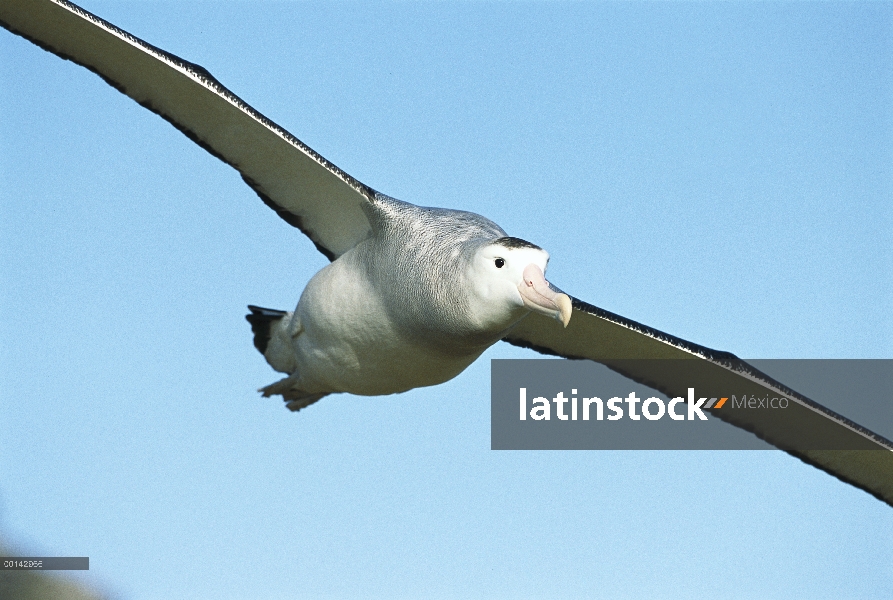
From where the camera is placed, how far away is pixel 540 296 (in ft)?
28.8

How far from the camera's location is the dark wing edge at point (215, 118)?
10766mm

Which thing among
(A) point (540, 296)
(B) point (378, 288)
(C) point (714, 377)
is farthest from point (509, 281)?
(C) point (714, 377)

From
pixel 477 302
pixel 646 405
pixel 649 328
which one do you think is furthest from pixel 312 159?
pixel 646 405

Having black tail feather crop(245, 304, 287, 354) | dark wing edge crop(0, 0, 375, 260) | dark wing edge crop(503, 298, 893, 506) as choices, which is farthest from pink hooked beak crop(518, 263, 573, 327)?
black tail feather crop(245, 304, 287, 354)

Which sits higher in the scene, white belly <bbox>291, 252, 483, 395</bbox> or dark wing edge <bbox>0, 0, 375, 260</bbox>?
dark wing edge <bbox>0, 0, 375, 260</bbox>

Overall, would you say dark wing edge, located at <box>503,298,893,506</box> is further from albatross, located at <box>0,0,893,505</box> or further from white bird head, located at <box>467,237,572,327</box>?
white bird head, located at <box>467,237,572,327</box>

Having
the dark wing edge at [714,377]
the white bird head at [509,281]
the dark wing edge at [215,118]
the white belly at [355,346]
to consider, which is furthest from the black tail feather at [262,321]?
the white bird head at [509,281]

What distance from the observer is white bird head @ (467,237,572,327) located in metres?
8.83

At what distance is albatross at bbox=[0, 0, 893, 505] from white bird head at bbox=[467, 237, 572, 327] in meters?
0.01

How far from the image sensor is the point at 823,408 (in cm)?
1198

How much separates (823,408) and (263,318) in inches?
217

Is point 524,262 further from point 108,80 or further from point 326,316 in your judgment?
point 108,80

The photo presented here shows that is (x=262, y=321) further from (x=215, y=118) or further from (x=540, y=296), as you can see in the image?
(x=540, y=296)

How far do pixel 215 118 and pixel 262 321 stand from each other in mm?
2283
